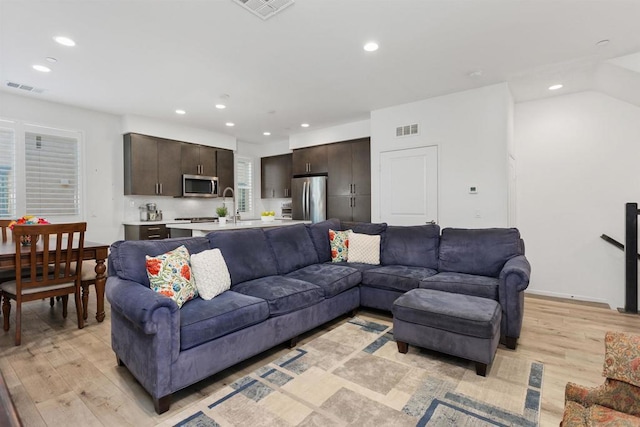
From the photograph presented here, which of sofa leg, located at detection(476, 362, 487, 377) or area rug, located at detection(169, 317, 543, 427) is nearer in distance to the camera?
area rug, located at detection(169, 317, 543, 427)

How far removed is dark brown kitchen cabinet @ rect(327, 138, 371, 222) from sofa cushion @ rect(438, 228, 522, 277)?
7.20ft

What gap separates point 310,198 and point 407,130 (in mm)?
2427

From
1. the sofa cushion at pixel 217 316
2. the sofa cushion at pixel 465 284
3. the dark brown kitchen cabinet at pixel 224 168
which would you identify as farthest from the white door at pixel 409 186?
the dark brown kitchen cabinet at pixel 224 168

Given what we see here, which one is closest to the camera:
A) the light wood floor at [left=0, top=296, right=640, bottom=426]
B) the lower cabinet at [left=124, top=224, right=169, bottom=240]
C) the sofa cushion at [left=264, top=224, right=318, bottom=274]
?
the light wood floor at [left=0, top=296, right=640, bottom=426]

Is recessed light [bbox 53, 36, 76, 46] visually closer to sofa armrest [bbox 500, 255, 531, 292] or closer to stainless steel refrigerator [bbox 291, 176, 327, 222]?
stainless steel refrigerator [bbox 291, 176, 327, 222]

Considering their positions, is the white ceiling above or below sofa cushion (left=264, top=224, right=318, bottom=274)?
above

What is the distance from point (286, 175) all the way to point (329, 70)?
4037 millimetres

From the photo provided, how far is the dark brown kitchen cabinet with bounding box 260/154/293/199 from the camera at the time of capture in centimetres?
739

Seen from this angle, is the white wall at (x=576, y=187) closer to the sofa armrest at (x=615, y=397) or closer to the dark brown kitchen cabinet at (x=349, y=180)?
the dark brown kitchen cabinet at (x=349, y=180)

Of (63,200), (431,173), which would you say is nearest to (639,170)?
(431,173)

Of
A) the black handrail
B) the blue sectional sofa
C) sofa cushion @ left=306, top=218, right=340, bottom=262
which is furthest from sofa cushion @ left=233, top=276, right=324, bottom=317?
the black handrail

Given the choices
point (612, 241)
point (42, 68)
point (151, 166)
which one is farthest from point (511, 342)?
point (151, 166)

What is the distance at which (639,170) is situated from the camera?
387 centimetres

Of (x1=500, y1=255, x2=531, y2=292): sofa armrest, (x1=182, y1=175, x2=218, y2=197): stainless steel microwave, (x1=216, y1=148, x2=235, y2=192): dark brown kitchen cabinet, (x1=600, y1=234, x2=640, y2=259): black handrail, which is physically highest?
(x1=216, y1=148, x2=235, y2=192): dark brown kitchen cabinet
